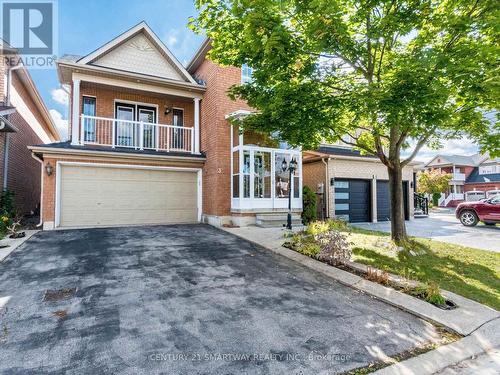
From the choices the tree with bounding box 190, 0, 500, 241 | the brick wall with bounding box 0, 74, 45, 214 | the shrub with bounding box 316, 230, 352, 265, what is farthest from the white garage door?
the shrub with bounding box 316, 230, 352, 265

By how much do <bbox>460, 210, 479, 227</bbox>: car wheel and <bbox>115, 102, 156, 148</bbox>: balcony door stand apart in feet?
50.8

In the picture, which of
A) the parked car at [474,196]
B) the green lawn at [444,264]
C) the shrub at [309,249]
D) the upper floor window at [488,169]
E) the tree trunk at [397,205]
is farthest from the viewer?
the upper floor window at [488,169]

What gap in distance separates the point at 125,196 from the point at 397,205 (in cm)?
974

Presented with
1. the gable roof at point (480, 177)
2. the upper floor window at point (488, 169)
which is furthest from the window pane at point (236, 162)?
the upper floor window at point (488, 169)

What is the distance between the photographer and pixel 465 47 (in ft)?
16.2

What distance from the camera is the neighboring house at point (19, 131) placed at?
1066cm

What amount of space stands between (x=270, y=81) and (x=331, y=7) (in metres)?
2.09

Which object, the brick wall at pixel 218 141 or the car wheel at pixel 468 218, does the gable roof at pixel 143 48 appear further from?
the car wheel at pixel 468 218

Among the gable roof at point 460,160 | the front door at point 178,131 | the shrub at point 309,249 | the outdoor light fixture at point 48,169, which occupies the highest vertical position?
the gable roof at point 460,160

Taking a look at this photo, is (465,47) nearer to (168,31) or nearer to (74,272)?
(74,272)

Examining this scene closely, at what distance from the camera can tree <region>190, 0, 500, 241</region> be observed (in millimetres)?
4910

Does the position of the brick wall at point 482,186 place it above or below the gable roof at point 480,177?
below

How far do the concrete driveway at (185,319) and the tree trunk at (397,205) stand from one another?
3183mm

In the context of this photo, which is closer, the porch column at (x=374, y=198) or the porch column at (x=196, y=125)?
the porch column at (x=196, y=125)
